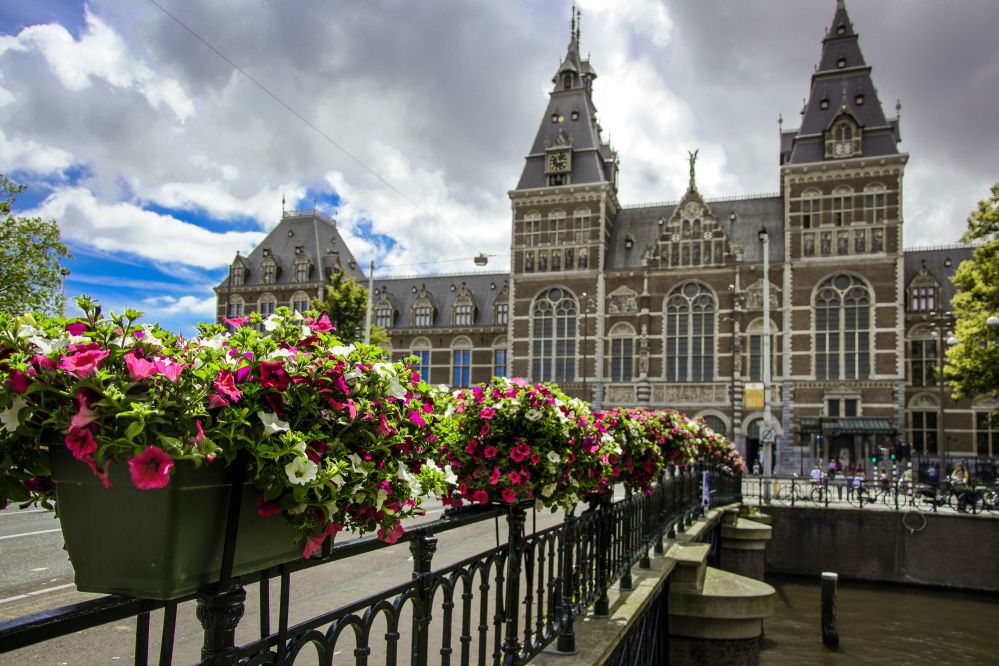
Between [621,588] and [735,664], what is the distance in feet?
15.3

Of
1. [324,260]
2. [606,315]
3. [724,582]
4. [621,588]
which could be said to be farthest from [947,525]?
[324,260]

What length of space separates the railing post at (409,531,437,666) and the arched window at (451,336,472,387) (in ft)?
149

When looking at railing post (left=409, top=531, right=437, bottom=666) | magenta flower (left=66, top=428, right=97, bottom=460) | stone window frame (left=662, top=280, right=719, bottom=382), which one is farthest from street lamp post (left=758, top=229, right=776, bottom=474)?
magenta flower (left=66, top=428, right=97, bottom=460)

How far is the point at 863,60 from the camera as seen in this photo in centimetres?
3978

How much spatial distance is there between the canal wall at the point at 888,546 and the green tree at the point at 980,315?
4.05 meters

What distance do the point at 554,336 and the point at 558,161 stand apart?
10.3 meters

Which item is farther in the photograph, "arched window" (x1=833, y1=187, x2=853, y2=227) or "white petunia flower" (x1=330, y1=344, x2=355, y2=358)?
"arched window" (x1=833, y1=187, x2=853, y2=227)

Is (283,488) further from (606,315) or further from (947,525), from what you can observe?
(606,315)

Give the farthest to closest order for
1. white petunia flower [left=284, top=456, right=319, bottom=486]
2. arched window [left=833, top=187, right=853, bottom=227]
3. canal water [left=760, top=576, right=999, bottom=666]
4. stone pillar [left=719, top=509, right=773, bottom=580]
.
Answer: arched window [left=833, top=187, right=853, bottom=227]
stone pillar [left=719, top=509, right=773, bottom=580]
canal water [left=760, top=576, right=999, bottom=666]
white petunia flower [left=284, top=456, right=319, bottom=486]

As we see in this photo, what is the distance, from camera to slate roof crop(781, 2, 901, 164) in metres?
37.6

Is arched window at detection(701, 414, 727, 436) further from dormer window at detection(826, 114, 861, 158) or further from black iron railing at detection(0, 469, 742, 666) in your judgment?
black iron railing at detection(0, 469, 742, 666)

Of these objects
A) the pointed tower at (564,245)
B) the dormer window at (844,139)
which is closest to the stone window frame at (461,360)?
the pointed tower at (564,245)

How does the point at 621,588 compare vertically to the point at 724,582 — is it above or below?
above

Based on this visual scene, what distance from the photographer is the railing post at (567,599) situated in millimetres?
5270
